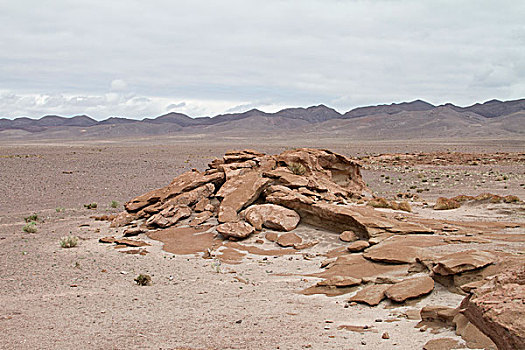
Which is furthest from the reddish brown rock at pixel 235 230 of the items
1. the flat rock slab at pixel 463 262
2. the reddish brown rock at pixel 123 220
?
the flat rock slab at pixel 463 262

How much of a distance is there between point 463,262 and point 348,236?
4.56m

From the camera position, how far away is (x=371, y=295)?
762 centimetres

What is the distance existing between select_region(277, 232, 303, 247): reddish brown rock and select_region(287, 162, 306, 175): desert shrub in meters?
3.63

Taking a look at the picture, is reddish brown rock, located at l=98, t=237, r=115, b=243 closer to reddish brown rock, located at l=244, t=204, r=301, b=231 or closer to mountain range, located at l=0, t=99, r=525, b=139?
reddish brown rock, located at l=244, t=204, r=301, b=231

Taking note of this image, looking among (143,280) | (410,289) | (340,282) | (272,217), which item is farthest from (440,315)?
(272,217)

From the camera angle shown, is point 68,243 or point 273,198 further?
point 273,198

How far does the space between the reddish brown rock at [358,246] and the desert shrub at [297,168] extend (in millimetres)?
5332

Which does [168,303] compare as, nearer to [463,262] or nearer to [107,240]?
[463,262]

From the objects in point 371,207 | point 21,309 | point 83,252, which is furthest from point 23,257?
point 371,207

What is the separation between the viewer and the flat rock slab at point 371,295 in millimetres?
7418

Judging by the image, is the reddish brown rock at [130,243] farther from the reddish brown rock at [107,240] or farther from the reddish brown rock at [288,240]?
the reddish brown rock at [288,240]

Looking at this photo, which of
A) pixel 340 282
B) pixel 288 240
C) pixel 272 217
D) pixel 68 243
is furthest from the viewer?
pixel 272 217

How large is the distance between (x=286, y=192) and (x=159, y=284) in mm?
5760

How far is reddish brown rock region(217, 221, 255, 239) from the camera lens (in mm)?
12531
